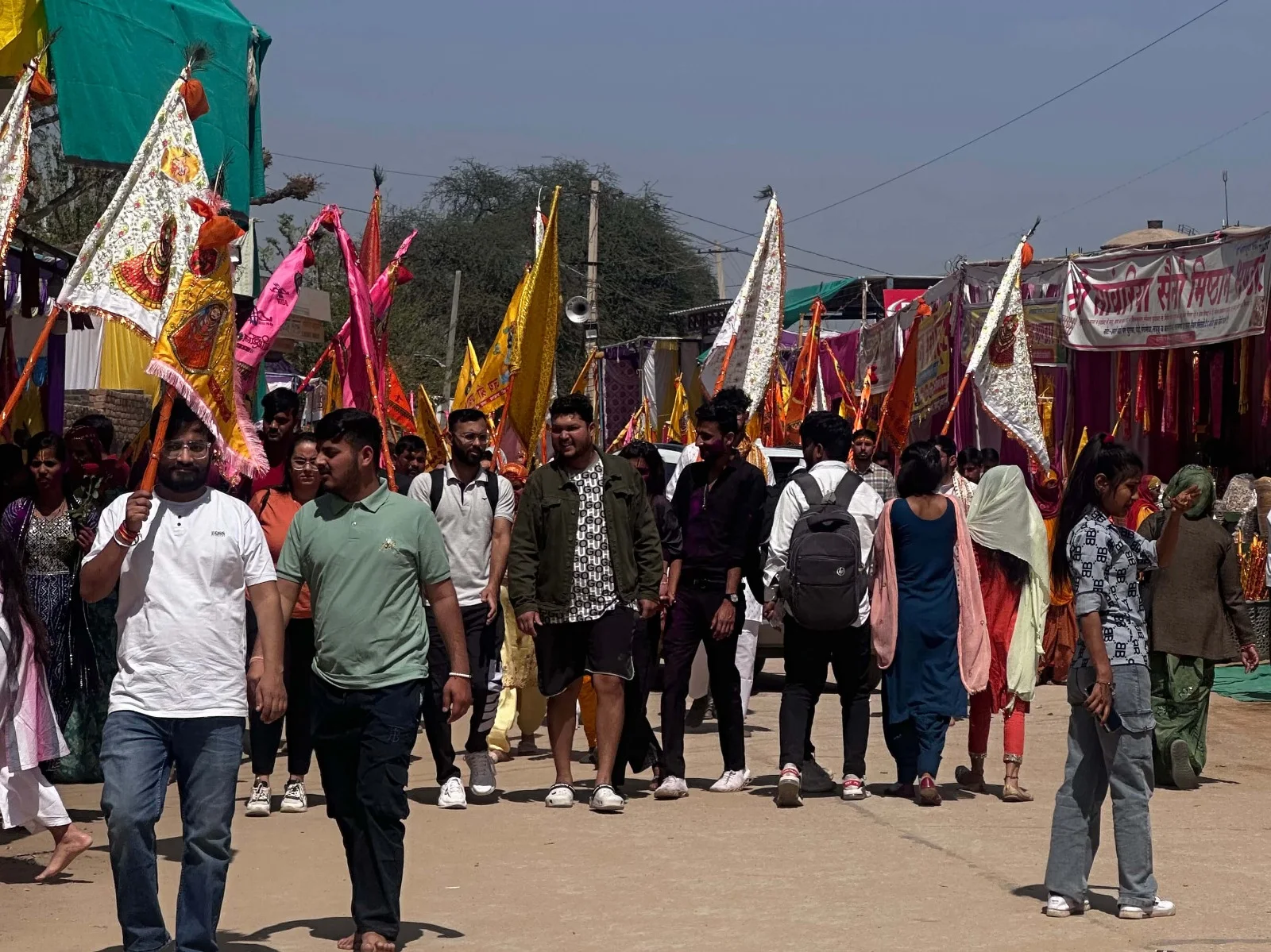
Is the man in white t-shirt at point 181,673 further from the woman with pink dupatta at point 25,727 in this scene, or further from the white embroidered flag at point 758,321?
the white embroidered flag at point 758,321

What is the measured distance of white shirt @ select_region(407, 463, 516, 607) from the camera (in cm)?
913

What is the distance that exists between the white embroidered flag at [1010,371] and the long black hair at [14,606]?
26.9ft

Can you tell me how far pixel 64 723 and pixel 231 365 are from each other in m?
3.24

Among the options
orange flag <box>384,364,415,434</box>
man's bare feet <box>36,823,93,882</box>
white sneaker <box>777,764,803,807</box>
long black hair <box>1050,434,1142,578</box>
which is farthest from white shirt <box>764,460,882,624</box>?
orange flag <box>384,364,415,434</box>

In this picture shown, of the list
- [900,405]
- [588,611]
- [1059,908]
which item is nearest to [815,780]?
[588,611]

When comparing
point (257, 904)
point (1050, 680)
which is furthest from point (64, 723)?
point (1050, 680)

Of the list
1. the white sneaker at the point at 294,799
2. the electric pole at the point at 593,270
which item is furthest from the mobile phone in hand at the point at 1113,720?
the electric pole at the point at 593,270

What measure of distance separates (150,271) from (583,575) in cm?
262

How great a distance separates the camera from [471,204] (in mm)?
73000

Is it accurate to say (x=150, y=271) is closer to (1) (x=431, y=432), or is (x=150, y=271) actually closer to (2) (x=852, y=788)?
(2) (x=852, y=788)

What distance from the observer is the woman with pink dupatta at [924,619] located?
29.2ft

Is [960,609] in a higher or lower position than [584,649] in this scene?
higher

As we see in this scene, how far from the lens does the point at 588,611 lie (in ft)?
28.2

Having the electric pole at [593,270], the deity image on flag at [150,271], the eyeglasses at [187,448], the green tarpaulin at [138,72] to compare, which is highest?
the electric pole at [593,270]
